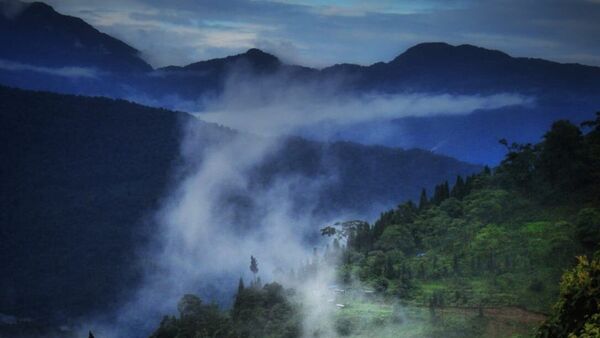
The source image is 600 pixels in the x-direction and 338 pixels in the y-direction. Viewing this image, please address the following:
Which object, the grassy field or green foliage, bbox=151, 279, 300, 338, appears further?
green foliage, bbox=151, 279, 300, 338

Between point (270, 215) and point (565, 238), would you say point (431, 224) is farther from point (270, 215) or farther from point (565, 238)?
point (270, 215)

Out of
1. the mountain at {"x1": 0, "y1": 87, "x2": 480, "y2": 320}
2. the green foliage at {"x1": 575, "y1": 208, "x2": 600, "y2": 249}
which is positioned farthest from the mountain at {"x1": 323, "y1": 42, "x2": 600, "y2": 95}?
the green foliage at {"x1": 575, "y1": 208, "x2": 600, "y2": 249}

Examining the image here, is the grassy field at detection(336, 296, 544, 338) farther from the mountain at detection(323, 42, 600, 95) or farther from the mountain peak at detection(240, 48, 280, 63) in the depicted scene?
the mountain peak at detection(240, 48, 280, 63)

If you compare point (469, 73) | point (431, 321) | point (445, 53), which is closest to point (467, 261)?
point (431, 321)

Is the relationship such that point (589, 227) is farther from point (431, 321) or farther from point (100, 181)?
point (100, 181)

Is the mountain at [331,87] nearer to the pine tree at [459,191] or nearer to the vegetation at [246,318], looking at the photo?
the pine tree at [459,191]

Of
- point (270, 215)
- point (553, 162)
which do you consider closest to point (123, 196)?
point (270, 215)
